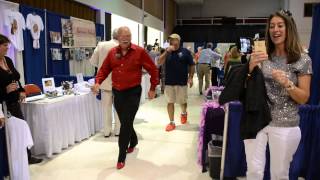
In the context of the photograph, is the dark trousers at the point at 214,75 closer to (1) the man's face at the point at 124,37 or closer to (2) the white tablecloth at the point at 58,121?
(2) the white tablecloth at the point at 58,121

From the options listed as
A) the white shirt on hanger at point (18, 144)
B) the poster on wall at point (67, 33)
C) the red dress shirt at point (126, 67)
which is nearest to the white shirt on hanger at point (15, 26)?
the poster on wall at point (67, 33)

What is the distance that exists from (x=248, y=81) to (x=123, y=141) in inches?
81.0

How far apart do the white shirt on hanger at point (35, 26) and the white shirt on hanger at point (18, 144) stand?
7.49 ft

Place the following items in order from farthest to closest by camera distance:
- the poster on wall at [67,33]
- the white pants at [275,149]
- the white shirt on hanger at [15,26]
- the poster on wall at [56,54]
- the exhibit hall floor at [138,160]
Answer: the poster on wall at [67,33], the poster on wall at [56,54], the white shirt on hanger at [15,26], the exhibit hall floor at [138,160], the white pants at [275,149]

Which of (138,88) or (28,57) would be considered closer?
(138,88)

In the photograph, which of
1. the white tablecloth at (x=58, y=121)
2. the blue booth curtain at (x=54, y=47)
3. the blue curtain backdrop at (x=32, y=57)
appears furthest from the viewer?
the blue booth curtain at (x=54, y=47)

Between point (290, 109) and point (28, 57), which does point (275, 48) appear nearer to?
point (290, 109)

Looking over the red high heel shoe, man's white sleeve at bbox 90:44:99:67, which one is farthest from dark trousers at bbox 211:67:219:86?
the red high heel shoe

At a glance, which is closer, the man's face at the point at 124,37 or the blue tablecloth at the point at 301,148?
the blue tablecloth at the point at 301,148

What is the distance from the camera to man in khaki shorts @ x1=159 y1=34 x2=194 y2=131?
17.9 feet

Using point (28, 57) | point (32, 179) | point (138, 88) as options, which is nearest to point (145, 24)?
point (28, 57)

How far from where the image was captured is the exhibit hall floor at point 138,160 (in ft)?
11.8

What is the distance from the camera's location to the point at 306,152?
322cm

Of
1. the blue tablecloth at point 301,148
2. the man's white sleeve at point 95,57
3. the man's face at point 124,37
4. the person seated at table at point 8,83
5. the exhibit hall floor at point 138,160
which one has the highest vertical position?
the man's face at point 124,37
